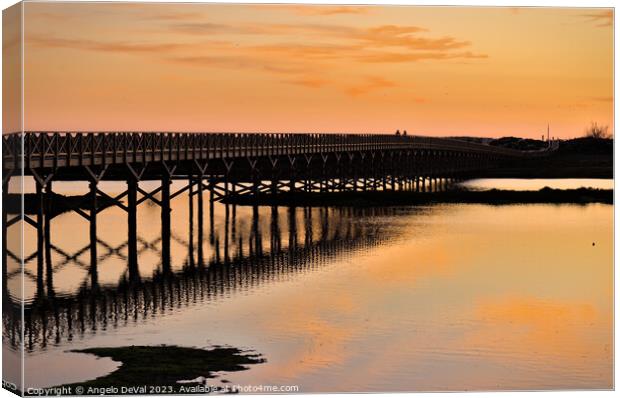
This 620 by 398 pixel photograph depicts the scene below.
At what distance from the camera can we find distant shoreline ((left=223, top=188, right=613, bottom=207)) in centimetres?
6525

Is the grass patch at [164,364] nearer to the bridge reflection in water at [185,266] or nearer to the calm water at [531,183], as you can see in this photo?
the bridge reflection in water at [185,266]

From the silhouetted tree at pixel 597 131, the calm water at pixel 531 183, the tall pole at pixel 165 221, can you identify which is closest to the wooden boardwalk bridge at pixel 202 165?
the tall pole at pixel 165 221

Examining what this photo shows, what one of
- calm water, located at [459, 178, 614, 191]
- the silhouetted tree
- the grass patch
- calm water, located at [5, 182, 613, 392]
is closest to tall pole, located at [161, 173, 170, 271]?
calm water, located at [5, 182, 613, 392]

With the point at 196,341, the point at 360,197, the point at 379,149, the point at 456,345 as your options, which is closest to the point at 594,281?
the point at 456,345

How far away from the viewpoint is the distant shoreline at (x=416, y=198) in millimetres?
65250

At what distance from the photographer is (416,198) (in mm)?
69750

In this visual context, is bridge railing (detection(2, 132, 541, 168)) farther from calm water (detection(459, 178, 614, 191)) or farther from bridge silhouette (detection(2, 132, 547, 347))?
calm water (detection(459, 178, 614, 191))

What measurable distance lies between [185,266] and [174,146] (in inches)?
648

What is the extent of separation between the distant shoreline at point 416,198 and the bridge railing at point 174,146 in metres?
2.51

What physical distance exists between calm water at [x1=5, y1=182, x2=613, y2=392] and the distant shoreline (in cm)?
1307

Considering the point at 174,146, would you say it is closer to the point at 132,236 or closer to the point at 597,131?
the point at 132,236

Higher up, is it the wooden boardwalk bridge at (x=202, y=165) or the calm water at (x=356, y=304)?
the wooden boardwalk bridge at (x=202, y=165)

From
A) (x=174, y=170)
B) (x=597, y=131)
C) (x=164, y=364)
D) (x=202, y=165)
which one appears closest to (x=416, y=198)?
(x=202, y=165)

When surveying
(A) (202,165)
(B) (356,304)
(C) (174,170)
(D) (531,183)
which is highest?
(A) (202,165)
